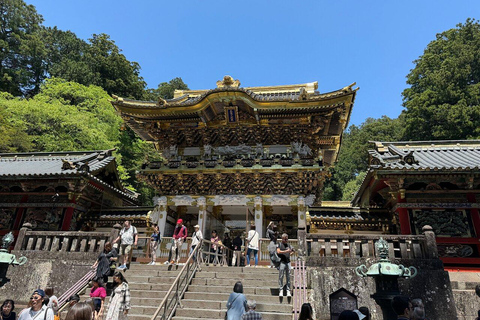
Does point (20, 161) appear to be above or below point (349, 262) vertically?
above

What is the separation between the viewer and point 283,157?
A: 14898 millimetres

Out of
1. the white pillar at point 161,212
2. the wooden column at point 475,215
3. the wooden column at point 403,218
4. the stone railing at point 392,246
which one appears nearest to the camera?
the stone railing at point 392,246

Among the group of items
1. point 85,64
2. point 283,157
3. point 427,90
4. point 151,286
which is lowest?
point 151,286

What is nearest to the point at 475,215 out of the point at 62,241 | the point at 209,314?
the point at 209,314

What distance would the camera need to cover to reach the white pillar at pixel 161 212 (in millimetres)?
15235

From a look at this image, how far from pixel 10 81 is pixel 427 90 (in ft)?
152

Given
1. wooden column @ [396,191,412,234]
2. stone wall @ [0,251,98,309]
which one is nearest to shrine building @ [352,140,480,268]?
wooden column @ [396,191,412,234]

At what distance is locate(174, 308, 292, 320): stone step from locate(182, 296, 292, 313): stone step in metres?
0.23

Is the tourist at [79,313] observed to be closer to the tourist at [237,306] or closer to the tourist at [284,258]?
the tourist at [237,306]

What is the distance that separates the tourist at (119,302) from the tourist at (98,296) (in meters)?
0.35

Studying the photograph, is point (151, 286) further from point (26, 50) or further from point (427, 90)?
point (26, 50)

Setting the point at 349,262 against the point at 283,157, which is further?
the point at 283,157

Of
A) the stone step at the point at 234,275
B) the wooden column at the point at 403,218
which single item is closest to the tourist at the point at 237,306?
the stone step at the point at 234,275

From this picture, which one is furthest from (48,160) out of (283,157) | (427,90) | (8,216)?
(427,90)
